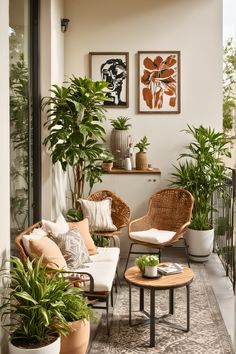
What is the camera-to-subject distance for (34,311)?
2957 mm

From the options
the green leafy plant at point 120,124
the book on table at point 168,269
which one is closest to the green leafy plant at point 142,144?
the green leafy plant at point 120,124

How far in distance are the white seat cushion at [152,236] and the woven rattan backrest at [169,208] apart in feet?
0.96

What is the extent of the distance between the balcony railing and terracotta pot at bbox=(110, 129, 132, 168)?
130cm

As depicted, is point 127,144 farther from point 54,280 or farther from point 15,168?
point 54,280

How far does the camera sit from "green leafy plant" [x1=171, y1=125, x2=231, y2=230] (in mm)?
5902

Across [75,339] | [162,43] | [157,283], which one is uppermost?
[162,43]

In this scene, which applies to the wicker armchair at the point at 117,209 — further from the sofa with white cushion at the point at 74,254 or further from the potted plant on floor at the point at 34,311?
the potted plant on floor at the point at 34,311

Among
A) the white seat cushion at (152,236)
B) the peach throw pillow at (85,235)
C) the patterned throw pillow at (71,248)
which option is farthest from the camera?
the white seat cushion at (152,236)

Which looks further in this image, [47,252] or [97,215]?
[97,215]

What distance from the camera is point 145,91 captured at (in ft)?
20.9

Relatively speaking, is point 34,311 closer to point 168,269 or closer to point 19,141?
point 168,269

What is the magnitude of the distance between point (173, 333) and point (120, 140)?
297cm

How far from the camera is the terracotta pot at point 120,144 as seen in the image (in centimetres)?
621

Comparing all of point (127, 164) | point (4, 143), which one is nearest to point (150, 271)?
point (4, 143)
